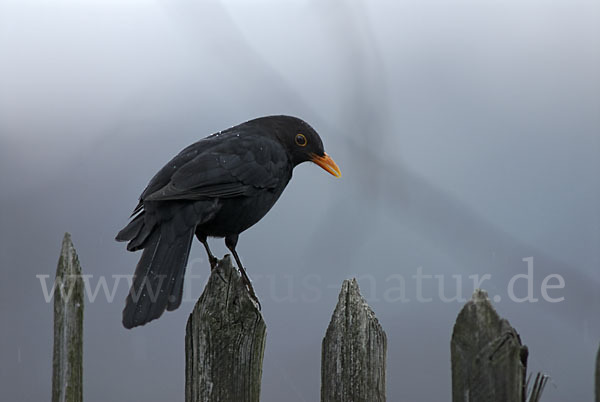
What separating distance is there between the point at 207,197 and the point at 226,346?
95 cm

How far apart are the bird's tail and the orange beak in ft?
3.89

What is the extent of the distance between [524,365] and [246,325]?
97 cm

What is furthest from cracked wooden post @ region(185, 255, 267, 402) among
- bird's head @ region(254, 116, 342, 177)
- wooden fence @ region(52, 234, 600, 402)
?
bird's head @ region(254, 116, 342, 177)

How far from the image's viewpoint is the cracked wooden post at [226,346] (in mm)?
2361

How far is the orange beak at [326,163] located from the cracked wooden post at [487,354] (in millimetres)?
1969

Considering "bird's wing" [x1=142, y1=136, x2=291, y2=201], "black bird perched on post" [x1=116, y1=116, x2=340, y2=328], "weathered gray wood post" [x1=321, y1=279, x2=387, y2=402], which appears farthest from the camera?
"bird's wing" [x1=142, y1=136, x2=291, y2=201]

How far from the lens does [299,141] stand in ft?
12.7

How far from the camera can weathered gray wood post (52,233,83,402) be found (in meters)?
2.38

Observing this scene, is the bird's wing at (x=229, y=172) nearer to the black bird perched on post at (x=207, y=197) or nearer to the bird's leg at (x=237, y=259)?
the black bird perched on post at (x=207, y=197)

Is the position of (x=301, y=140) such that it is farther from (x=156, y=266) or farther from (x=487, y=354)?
(x=487, y=354)

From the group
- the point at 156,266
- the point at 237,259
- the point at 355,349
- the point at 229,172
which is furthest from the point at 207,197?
the point at 355,349

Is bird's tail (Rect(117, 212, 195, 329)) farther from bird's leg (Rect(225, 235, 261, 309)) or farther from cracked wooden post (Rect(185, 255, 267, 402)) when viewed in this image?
bird's leg (Rect(225, 235, 261, 309))

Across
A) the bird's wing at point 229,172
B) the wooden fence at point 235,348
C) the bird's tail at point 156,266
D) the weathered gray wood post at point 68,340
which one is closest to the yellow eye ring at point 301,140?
the bird's wing at point 229,172

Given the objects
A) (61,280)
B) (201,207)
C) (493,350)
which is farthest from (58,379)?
(493,350)
